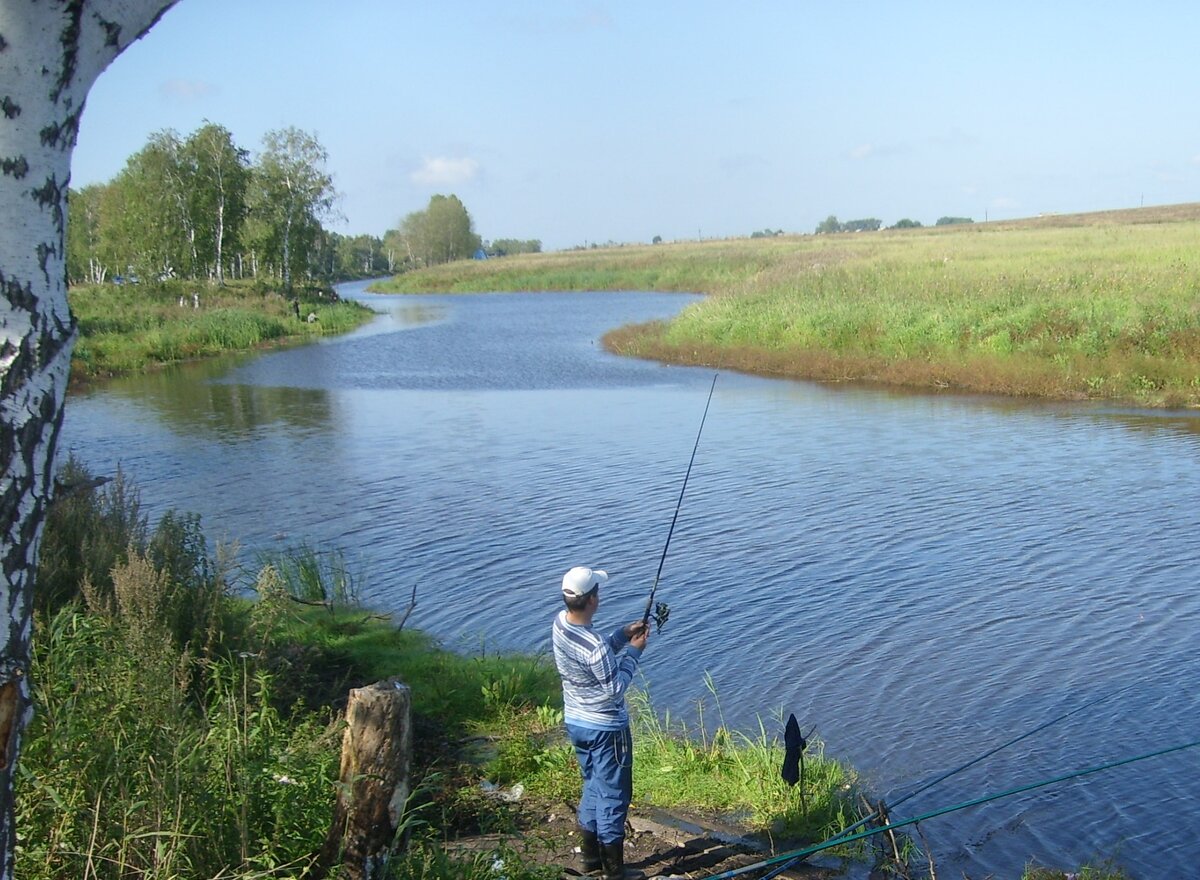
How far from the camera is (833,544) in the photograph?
493 inches

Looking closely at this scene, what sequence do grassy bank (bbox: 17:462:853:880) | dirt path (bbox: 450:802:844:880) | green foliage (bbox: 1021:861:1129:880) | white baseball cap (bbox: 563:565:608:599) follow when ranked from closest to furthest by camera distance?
grassy bank (bbox: 17:462:853:880) < white baseball cap (bbox: 563:565:608:599) < dirt path (bbox: 450:802:844:880) < green foliage (bbox: 1021:861:1129:880)

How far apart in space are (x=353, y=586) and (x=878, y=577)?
5.05 meters

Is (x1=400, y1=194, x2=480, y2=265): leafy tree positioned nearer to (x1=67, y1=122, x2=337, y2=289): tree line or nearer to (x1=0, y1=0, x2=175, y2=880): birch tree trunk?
(x1=67, y1=122, x2=337, y2=289): tree line

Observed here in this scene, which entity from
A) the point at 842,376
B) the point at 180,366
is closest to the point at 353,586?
the point at 842,376

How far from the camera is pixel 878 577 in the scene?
1130cm

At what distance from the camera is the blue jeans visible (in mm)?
5469

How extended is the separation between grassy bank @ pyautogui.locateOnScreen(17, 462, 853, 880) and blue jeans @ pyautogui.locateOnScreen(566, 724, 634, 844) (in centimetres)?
35

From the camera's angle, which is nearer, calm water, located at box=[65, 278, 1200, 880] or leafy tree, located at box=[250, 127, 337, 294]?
calm water, located at box=[65, 278, 1200, 880]

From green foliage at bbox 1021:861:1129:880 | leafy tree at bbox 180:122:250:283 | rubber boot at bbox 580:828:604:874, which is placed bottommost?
green foliage at bbox 1021:861:1129:880

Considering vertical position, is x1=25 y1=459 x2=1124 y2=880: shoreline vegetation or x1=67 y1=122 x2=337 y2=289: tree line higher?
x1=67 y1=122 x2=337 y2=289: tree line

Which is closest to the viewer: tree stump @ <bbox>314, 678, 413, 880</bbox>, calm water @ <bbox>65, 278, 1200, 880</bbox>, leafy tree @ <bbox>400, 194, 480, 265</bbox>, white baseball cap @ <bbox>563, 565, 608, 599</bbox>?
tree stump @ <bbox>314, 678, 413, 880</bbox>

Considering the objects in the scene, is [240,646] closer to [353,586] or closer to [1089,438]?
[353,586]

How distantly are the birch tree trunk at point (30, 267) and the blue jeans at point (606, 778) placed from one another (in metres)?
3.04

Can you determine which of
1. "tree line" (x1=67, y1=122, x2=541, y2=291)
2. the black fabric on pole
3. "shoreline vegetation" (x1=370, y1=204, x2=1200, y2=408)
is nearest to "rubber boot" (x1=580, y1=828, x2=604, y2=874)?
the black fabric on pole
